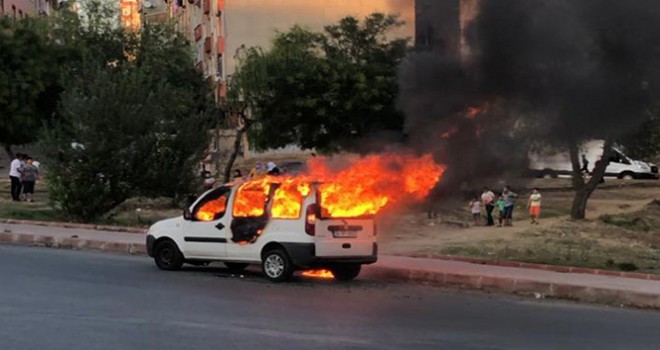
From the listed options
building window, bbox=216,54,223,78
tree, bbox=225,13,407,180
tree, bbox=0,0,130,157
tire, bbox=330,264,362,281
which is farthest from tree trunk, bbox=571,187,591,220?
building window, bbox=216,54,223,78

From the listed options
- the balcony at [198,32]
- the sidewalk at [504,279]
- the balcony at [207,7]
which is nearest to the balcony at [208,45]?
the balcony at [207,7]

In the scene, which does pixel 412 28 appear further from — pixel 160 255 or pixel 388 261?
pixel 160 255

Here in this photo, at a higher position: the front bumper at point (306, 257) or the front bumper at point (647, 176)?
the front bumper at point (647, 176)

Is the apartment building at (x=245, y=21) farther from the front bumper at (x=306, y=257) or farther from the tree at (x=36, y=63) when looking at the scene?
the front bumper at (x=306, y=257)

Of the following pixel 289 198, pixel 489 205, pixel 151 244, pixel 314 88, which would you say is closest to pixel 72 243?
pixel 151 244

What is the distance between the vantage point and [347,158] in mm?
12961

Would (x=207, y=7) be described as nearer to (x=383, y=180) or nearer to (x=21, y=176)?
(x=21, y=176)

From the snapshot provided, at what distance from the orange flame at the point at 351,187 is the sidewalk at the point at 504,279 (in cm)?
121

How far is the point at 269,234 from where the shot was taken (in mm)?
11555

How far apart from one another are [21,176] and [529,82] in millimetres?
17185

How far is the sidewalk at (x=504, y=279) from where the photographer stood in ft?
37.0

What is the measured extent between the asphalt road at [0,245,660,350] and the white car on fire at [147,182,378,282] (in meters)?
0.34

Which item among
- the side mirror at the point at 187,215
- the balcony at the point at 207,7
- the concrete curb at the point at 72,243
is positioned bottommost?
the concrete curb at the point at 72,243

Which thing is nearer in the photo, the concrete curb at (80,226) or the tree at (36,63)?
the concrete curb at (80,226)
